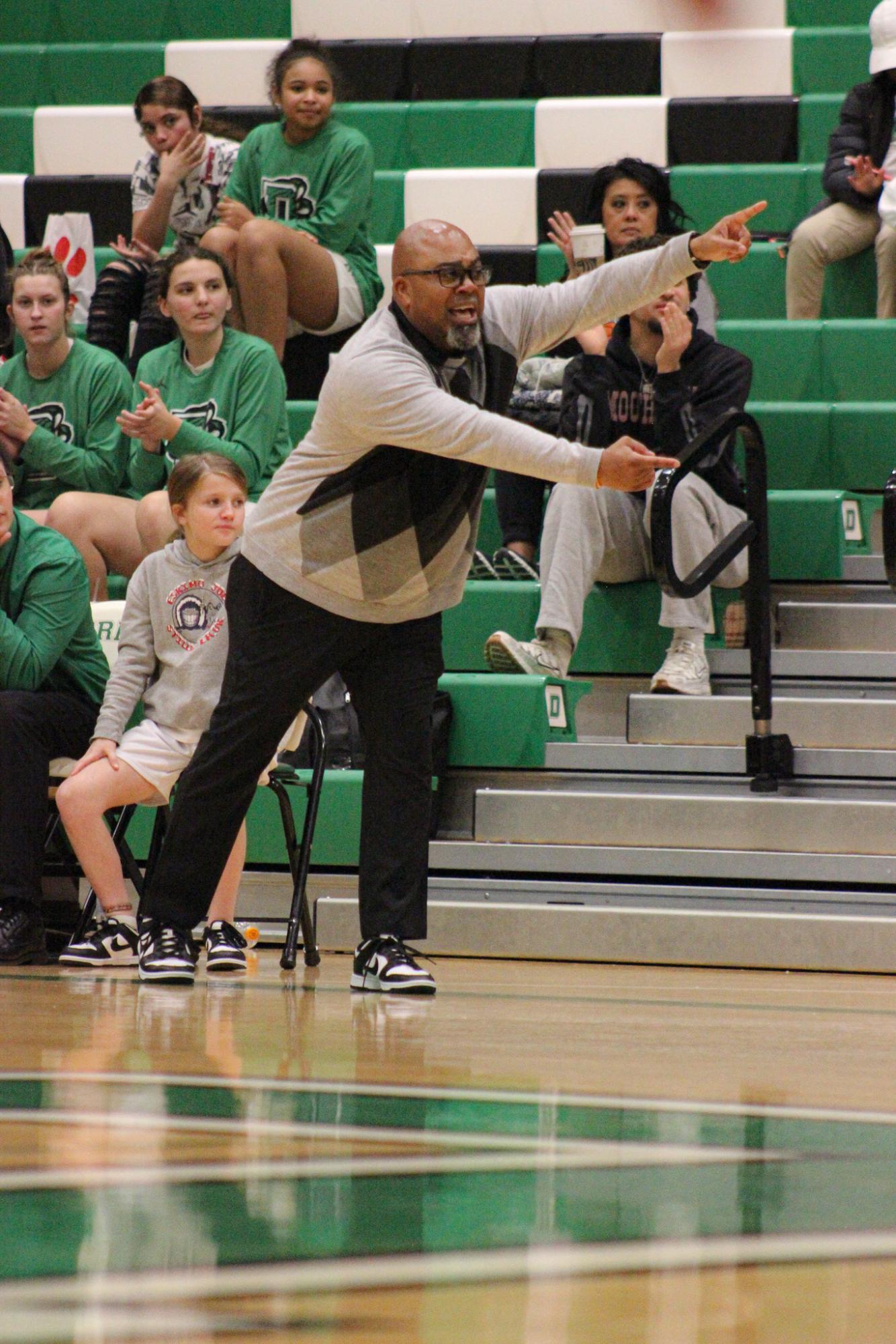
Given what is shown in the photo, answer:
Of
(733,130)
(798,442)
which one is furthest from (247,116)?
(798,442)

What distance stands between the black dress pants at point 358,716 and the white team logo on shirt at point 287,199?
2757mm

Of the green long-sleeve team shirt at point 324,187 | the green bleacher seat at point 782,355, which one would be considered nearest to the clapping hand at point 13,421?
the green long-sleeve team shirt at point 324,187

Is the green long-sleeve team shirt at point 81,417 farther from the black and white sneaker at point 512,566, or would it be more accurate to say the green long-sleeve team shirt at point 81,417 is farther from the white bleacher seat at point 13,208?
the white bleacher seat at point 13,208

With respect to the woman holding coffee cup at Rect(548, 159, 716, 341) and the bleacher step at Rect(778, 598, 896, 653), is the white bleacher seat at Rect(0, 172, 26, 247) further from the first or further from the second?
the bleacher step at Rect(778, 598, 896, 653)

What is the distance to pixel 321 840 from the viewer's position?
4.32m

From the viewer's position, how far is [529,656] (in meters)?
4.57

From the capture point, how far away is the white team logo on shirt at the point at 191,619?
384 cm

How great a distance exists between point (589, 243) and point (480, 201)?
149 cm

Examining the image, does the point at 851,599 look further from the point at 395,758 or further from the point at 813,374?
the point at 395,758

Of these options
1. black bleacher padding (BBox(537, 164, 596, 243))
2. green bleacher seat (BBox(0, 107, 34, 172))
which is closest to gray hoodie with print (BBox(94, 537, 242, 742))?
black bleacher padding (BBox(537, 164, 596, 243))

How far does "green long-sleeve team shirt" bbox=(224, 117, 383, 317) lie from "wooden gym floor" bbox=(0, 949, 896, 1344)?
3.31 m

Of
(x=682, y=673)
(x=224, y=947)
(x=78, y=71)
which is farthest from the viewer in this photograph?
(x=78, y=71)

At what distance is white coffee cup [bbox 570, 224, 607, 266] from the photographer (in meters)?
5.20

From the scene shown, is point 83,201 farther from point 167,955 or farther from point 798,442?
point 167,955
